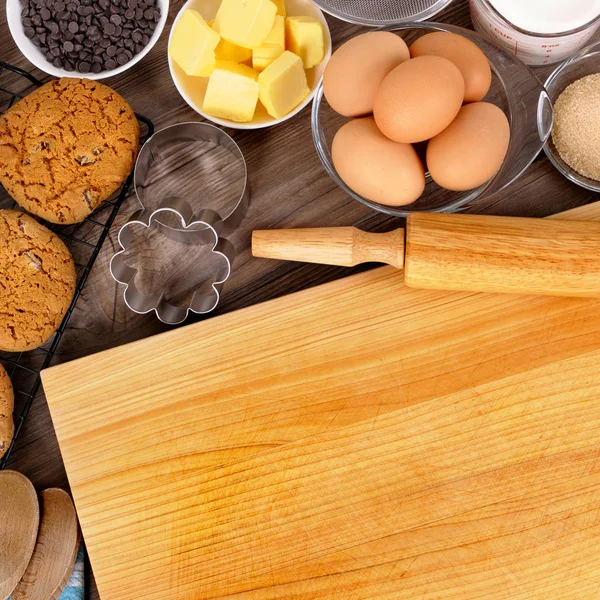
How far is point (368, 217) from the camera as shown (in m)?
1.00

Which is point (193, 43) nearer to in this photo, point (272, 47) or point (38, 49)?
point (272, 47)

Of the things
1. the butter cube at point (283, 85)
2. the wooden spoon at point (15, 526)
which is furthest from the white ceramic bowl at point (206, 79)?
the wooden spoon at point (15, 526)

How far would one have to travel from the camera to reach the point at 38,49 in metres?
1.00

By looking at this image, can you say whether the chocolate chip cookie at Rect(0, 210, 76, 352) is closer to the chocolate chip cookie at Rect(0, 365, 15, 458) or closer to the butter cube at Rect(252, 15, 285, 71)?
the chocolate chip cookie at Rect(0, 365, 15, 458)

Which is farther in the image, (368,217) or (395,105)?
(368,217)

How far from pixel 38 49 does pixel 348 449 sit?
70 centimetres

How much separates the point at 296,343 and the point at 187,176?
296mm

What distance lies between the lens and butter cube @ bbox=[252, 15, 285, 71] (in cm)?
93

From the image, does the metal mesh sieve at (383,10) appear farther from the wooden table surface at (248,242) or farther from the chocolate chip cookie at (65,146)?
the chocolate chip cookie at (65,146)

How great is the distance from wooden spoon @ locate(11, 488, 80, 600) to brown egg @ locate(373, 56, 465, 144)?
66cm

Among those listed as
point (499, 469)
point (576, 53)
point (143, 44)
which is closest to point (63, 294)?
point (143, 44)

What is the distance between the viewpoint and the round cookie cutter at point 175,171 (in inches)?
38.7

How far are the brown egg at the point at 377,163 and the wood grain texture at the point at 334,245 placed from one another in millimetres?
53

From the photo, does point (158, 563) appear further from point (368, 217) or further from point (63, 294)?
point (368, 217)
